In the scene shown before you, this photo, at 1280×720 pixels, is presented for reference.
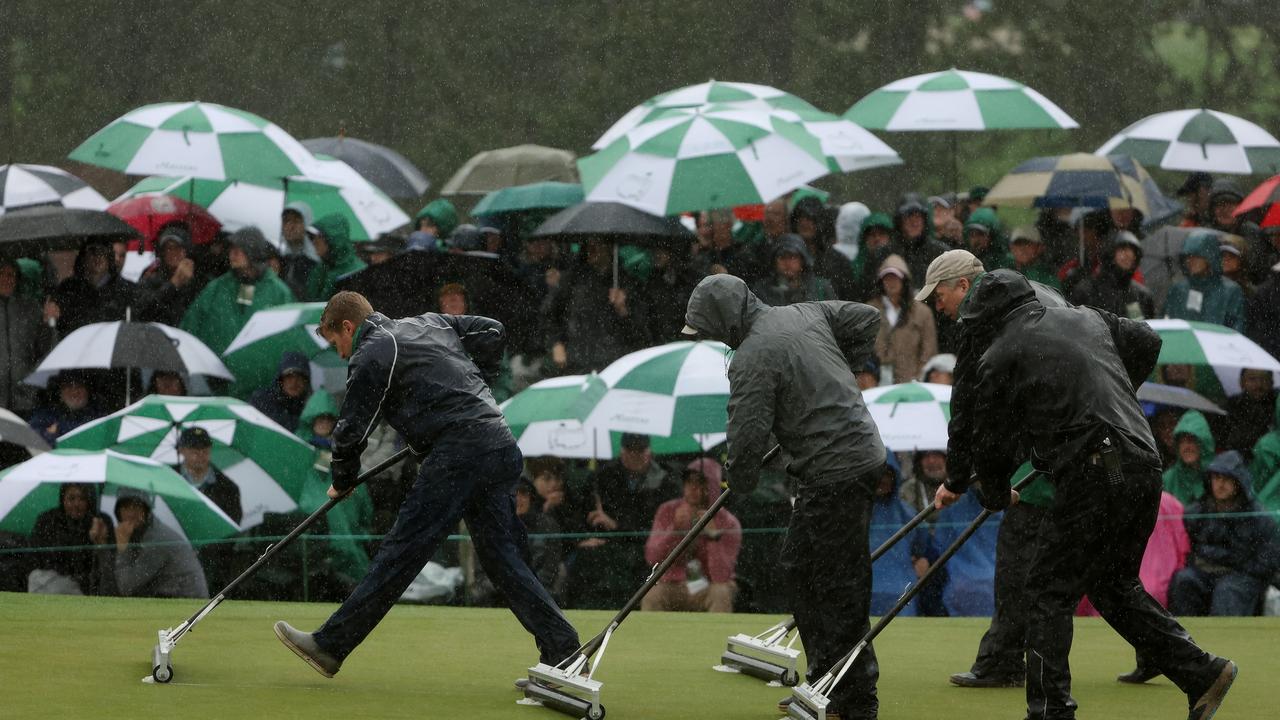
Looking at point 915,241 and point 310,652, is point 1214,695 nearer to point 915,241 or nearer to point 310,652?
point 310,652

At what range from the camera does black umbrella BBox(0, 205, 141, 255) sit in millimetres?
15266

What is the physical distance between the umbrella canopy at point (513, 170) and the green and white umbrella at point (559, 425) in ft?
20.2

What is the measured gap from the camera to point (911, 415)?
12.3 metres

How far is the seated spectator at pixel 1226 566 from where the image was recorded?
12.4 metres

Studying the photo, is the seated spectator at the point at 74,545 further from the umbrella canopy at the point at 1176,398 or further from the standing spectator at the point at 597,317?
the umbrella canopy at the point at 1176,398

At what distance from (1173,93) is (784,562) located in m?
16.8

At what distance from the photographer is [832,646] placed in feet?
27.1

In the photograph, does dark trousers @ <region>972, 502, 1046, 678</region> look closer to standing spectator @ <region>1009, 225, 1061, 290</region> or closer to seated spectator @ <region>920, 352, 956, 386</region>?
seated spectator @ <region>920, 352, 956, 386</region>

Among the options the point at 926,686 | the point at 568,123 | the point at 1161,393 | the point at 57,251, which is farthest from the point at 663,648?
the point at 568,123

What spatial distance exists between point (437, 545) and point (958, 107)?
918 centimetres

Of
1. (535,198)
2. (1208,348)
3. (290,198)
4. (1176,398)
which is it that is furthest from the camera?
(290,198)

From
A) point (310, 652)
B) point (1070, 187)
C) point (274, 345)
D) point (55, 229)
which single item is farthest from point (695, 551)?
point (55, 229)

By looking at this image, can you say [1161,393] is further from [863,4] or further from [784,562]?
[863,4]

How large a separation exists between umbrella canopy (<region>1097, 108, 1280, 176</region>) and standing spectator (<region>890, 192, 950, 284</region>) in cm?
341
